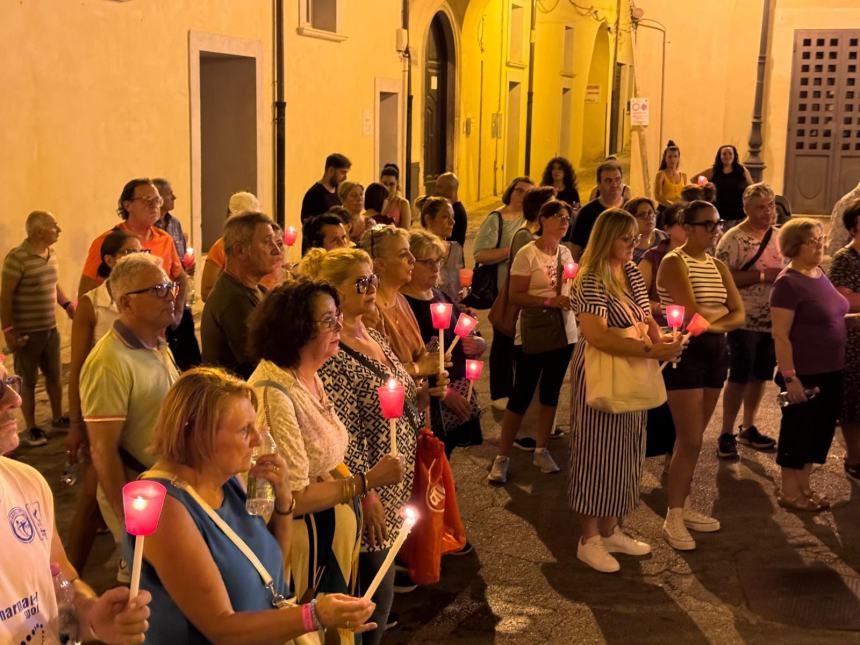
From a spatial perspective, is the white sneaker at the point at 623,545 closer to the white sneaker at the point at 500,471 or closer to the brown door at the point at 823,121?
the white sneaker at the point at 500,471

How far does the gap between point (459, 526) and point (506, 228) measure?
12.0 feet

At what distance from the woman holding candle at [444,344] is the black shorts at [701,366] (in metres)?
1.06

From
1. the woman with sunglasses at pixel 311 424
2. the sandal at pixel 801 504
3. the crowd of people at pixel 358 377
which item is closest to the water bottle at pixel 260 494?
the crowd of people at pixel 358 377

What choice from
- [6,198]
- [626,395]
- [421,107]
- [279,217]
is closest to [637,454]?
[626,395]

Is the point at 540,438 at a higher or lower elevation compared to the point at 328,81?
lower

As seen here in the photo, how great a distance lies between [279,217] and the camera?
14195 mm

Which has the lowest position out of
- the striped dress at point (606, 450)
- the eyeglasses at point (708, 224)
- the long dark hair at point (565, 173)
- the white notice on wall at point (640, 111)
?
the striped dress at point (606, 450)

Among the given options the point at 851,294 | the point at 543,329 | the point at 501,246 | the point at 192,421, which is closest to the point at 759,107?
the point at 501,246

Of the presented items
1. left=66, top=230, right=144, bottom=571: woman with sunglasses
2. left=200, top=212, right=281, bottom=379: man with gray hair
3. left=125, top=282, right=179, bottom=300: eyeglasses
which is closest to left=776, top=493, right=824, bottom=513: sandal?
left=200, top=212, right=281, bottom=379: man with gray hair

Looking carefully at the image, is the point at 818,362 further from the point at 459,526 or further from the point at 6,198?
the point at 6,198

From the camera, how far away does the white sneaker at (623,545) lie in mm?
5953

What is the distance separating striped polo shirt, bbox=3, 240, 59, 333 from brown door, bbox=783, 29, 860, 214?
14.4m

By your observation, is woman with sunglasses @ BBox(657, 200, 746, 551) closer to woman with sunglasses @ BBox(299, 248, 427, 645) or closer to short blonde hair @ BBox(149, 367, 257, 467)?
woman with sunglasses @ BBox(299, 248, 427, 645)

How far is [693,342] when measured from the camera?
19.9 ft
